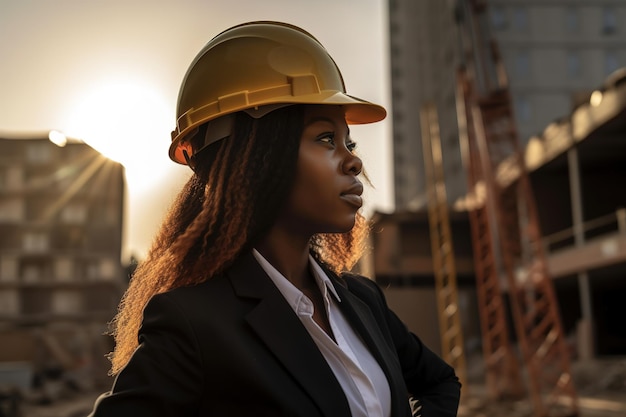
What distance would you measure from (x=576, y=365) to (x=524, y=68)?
34.1m

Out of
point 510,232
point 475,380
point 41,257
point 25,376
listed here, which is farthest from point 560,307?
point 41,257

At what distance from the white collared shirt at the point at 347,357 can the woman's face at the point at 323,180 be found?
0.15 metres

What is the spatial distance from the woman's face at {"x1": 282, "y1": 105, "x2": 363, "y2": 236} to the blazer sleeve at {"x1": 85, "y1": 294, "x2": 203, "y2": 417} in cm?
42

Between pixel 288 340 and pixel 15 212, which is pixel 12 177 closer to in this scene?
pixel 15 212

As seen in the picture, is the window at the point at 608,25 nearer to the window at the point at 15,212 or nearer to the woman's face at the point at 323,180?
the window at the point at 15,212

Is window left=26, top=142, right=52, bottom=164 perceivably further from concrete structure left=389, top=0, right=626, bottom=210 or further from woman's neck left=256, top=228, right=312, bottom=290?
woman's neck left=256, top=228, right=312, bottom=290

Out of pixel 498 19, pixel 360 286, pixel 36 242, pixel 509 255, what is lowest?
pixel 509 255

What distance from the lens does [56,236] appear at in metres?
59.5

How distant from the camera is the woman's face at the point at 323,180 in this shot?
1.85 metres

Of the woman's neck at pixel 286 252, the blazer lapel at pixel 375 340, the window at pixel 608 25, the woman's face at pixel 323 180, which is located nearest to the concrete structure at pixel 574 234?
the blazer lapel at pixel 375 340

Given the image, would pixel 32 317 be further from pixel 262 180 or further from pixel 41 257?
pixel 262 180

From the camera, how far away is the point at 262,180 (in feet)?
5.94

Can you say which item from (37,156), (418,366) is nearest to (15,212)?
(37,156)

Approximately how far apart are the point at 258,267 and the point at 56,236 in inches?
2405
